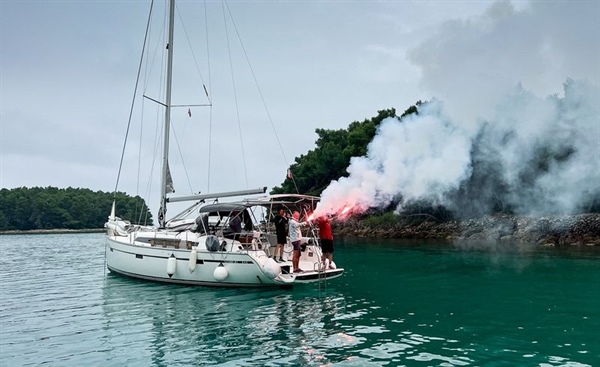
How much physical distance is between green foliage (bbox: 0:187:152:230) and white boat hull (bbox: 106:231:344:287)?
458ft

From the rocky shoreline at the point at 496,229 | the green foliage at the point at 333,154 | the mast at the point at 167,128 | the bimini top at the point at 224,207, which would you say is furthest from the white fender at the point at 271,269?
the green foliage at the point at 333,154

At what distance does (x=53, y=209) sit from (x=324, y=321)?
170304mm

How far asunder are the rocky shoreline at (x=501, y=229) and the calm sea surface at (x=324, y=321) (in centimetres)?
1767

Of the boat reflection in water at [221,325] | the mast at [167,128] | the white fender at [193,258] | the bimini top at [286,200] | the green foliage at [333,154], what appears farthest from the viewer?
the green foliage at [333,154]

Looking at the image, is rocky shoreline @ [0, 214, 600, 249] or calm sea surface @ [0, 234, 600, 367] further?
rocky shoreline @ [0, 214, 600, 249]

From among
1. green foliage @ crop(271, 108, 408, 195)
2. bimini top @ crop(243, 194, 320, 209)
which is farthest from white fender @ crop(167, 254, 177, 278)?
green foliage @ crop(271, 108, 408, 195)

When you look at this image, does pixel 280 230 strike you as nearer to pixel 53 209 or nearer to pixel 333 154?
pixel 333 154

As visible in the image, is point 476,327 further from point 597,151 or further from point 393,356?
point 597,151

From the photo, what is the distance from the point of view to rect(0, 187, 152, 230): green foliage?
527ft

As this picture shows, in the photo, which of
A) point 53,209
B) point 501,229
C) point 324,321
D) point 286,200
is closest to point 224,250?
point 286,200

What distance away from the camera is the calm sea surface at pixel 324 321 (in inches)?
443

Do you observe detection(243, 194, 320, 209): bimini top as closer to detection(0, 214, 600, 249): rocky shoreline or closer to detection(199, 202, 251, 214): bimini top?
detection(199, 202, 251, 214): bimini top

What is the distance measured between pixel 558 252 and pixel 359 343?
96.6 ft

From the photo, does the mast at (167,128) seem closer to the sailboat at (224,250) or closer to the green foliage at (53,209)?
the sailboat at (224,250)
